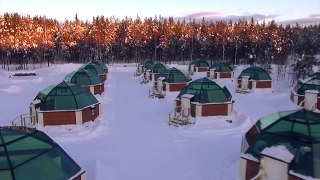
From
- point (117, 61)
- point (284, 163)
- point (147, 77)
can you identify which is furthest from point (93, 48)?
point (284, 163)

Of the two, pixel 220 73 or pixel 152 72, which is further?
pixel 220 73

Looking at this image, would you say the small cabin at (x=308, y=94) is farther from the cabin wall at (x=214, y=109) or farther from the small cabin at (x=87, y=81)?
the small cabin at (x=87, y=81)

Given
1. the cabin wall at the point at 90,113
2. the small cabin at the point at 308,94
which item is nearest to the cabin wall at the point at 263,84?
the small cabin at the point at 308,94

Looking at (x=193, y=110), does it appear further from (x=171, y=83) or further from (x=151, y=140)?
(x=171, y=83)

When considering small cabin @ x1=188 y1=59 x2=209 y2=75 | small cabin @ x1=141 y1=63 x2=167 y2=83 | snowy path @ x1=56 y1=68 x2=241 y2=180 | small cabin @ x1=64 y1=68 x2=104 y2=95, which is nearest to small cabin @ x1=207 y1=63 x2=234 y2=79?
small cabin @ x1=141 y1=63 x2=167 y2=83

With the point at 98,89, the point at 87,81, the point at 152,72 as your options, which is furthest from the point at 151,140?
the point at 152,72

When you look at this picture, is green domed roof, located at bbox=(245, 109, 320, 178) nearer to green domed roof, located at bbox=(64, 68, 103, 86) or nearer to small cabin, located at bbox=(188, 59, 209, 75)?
green domed roof, located at bbox=(64, 68, 103, 86)

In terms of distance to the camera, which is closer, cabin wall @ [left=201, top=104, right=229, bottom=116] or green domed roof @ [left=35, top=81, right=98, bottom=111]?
green domed roof @ [left=35, top=81, right=98, bottom=111]
